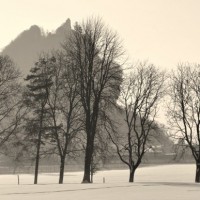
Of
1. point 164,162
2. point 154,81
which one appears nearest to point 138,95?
point 154,81

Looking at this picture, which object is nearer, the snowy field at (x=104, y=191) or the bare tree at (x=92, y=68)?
the snowy field at (x=104, y=191)

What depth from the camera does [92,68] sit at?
36.7 m

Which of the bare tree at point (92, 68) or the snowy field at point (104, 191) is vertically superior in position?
the bare tree at point (92, 68)

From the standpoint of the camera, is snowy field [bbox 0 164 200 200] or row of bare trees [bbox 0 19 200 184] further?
row of bare trees [bbox 0 19 200 184]

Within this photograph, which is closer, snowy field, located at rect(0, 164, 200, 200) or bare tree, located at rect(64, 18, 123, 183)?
snowy field, located at rect(0, 164, 200, 200)

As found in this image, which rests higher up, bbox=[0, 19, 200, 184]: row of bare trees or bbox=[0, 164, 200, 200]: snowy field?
bbox=[0, 19, 200, 184]: row of bare trees

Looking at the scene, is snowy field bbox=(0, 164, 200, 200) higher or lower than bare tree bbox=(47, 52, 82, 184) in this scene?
lower

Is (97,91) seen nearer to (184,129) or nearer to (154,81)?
(154,81)

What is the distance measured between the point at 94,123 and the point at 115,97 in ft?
8.75

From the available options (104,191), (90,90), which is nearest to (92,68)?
(90,90)

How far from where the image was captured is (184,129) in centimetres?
4278

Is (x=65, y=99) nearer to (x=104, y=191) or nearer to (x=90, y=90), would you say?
(x=90, y=90)

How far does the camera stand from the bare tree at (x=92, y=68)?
35594 mm

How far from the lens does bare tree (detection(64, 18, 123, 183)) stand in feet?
117
